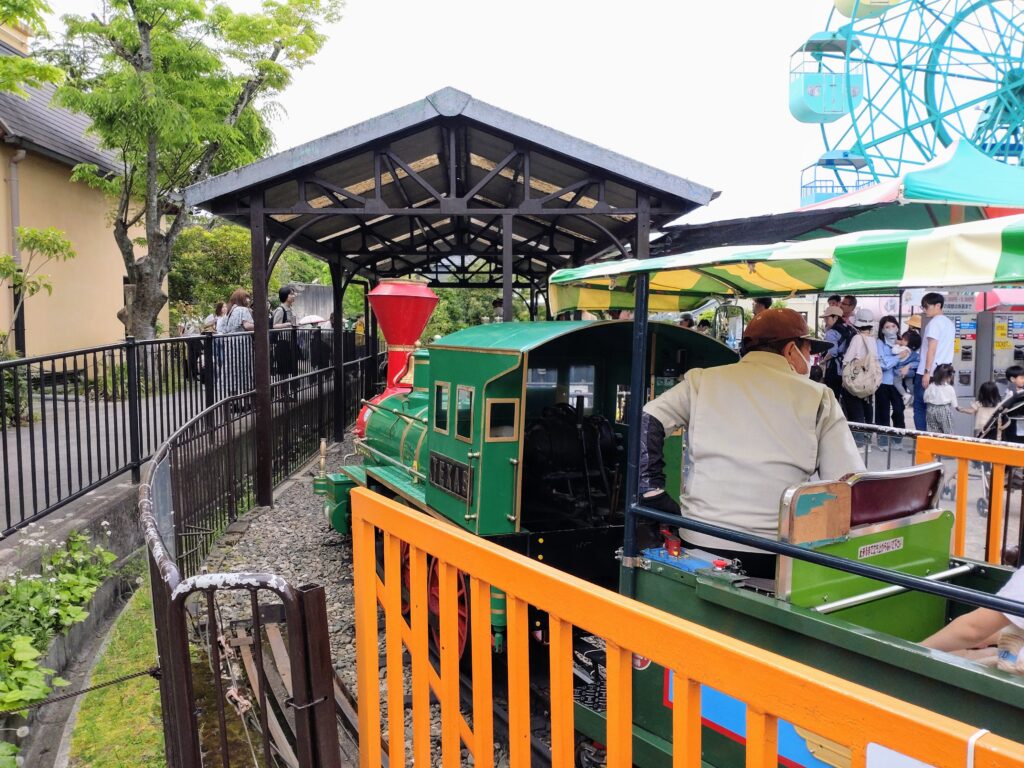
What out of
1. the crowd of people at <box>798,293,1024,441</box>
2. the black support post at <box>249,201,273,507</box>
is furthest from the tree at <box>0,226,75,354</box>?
the crowd of people at <box>798,293,1024,441</box>

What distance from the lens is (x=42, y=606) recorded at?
13.2 feet

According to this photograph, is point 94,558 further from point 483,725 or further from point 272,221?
point 272,221

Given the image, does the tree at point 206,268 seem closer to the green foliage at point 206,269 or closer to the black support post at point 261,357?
the green foliage at point 206,269

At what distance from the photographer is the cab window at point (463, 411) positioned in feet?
14.4

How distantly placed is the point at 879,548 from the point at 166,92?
1486 cm

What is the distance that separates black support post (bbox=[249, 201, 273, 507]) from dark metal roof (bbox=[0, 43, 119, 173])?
299 inches

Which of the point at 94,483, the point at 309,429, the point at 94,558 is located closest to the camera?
the point at 94,558

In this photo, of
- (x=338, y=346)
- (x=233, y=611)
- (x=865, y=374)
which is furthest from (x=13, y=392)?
(x=865, y=374)

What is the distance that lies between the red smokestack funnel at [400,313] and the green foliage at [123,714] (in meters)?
4.07

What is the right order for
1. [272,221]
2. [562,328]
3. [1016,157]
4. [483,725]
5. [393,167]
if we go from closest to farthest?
[483,725] → [562,328] → [393,167] → [272,221] → [1016,157]

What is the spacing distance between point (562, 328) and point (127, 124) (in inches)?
495

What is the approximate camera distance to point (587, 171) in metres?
7.80

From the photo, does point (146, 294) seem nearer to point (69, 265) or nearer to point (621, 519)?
point (69, 265)

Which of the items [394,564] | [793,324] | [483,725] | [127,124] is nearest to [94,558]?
[394,564]
